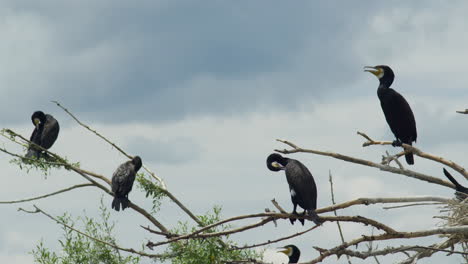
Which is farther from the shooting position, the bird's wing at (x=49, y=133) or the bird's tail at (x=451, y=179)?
the bird's wing at (x=49, y=133)

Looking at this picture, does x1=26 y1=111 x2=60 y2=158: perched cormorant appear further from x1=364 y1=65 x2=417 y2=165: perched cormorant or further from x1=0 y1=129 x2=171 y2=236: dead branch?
x1=364 y1=65 x2=417 y2=165: perched cormorant

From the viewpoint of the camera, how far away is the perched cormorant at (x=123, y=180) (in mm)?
12656

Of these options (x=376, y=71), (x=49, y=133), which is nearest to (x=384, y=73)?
(x=376, y=71)

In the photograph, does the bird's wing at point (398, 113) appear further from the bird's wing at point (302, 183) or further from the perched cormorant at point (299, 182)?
the bird's wing at point (302, 183)

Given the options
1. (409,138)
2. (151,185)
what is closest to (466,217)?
(409,138)

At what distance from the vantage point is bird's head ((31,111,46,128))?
656 inches

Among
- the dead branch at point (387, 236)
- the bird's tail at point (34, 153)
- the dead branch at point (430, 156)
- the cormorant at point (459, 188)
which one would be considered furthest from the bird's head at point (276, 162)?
the bird's tail at point (34, 153)

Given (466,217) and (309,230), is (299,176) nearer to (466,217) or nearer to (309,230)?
(309,230)

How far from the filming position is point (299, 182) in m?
9.32

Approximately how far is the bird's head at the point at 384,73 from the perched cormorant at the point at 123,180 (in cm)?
439

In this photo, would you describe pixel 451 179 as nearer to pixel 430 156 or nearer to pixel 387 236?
pixel 430 156

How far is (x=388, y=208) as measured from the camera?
29.1 ft

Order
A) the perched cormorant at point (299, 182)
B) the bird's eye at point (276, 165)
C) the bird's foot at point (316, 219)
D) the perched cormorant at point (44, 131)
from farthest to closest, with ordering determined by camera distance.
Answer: the perched cormorant at point (44, 131), the bird's eye at point (276, 165), the perched cormorant at point (299, 182), the bird's foot at point (316, 219)

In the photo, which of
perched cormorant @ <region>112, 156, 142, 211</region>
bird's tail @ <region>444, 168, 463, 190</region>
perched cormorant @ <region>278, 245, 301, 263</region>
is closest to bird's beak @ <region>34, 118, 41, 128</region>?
perched cormorant @ <region>112, 156, 142, 211</region>
